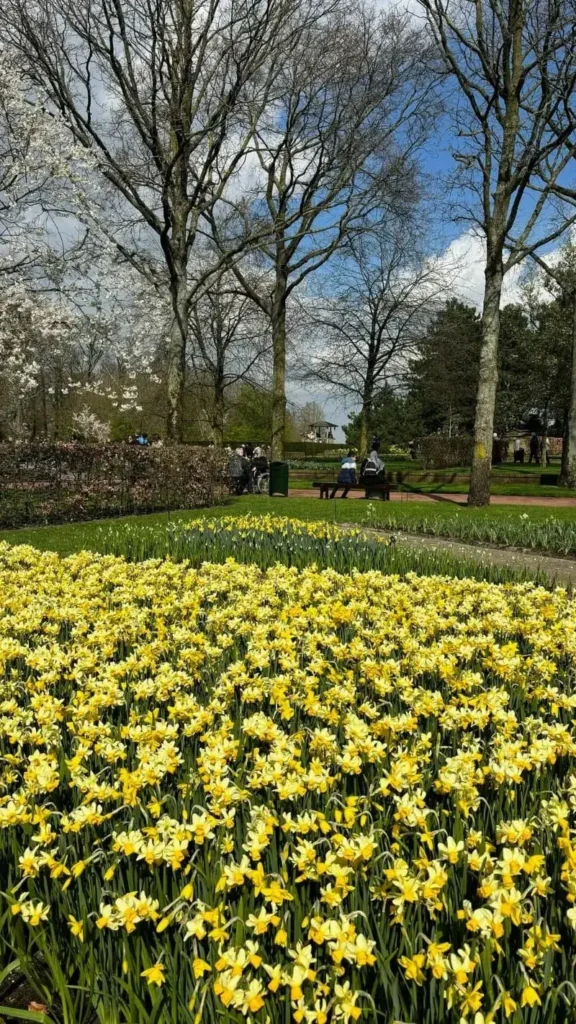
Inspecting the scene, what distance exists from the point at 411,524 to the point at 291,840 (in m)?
8.29

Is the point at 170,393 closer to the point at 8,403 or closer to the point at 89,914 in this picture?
the point at 89,914

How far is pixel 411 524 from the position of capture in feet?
32.4

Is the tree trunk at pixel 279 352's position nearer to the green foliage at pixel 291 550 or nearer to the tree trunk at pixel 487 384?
the tree trunk at pixel 487 384

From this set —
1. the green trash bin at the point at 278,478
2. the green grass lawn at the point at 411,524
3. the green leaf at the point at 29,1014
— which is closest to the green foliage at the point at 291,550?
the green grass lawn at the point at 411,524

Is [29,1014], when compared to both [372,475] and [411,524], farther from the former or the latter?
[372,475]

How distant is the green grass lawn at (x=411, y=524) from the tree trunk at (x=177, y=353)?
2.92 meters

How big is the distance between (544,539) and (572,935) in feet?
23.5

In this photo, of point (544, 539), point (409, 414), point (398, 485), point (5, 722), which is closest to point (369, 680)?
point (5, 722)

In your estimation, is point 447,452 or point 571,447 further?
point 447,452

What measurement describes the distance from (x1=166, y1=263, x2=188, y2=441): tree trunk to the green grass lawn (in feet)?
9.59

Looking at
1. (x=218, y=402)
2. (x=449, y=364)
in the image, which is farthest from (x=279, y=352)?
(x=449, y=364)

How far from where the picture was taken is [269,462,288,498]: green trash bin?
691 inches

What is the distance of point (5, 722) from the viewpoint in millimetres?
2475

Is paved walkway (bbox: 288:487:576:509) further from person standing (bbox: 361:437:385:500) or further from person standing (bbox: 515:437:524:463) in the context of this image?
person standing (bbox: 515:437:524:463)
